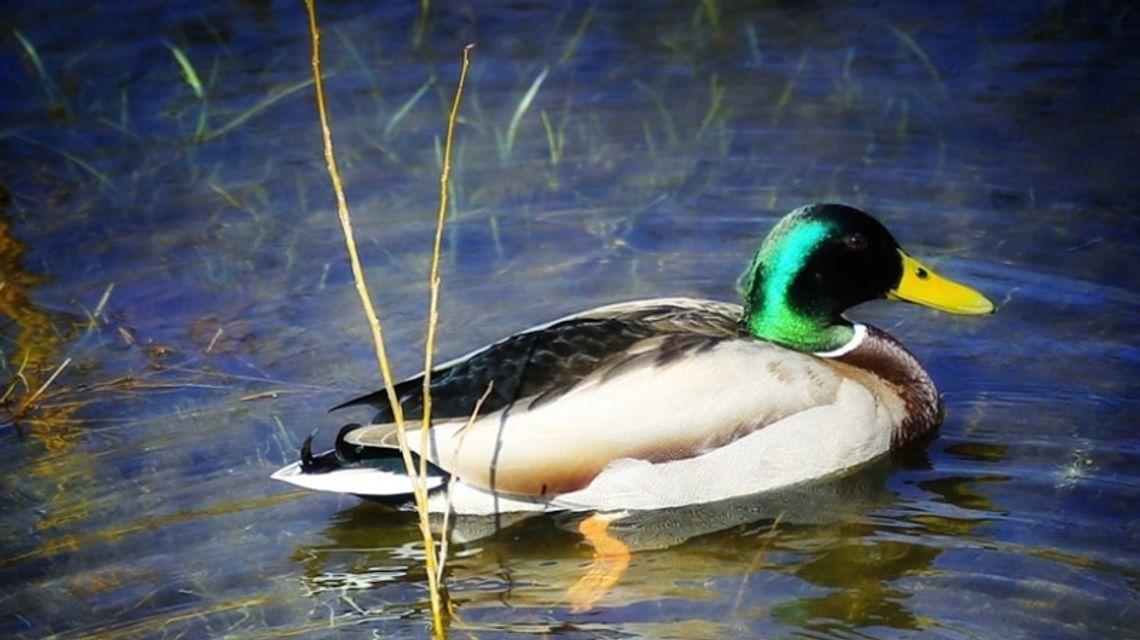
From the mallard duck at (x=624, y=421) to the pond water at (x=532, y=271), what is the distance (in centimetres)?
13

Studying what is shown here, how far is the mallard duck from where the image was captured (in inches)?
252

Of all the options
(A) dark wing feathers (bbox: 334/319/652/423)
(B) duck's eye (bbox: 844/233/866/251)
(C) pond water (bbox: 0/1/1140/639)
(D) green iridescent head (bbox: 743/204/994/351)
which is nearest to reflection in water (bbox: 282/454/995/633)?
(C) pond water (bbox: 0/1/1140/639)

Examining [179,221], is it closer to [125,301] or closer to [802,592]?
[125,301]

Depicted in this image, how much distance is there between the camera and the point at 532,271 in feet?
27.2

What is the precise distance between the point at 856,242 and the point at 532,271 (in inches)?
68.6

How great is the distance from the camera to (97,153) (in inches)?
383

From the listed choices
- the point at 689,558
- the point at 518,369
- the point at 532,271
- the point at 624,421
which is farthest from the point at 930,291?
the point at 532,271

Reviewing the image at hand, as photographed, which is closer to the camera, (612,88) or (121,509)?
(121,509)

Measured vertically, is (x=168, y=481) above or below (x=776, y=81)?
below

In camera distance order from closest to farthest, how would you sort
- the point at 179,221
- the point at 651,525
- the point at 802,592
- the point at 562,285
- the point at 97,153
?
the point at 802,592
the point at 651,525
the point at 562,285
the point at 179,221
the point at 97,153

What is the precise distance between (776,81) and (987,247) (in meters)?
2.11

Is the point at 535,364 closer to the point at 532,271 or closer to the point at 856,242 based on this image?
the point at 856,242

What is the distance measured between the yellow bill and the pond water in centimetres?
36

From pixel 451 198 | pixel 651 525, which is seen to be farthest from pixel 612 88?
pixel 651 525
